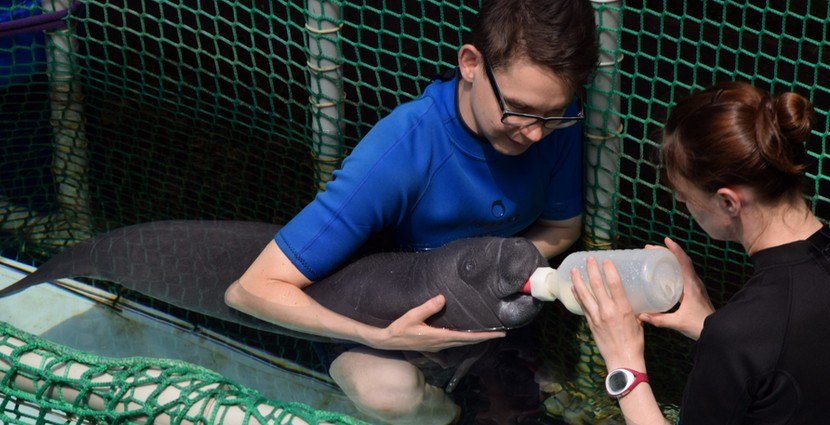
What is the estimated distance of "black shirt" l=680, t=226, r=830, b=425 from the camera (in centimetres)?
185

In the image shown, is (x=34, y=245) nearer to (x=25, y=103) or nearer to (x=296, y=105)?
(x=25, y=103)

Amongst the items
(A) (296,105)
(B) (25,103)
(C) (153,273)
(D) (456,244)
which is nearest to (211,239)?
(C) (153,273)

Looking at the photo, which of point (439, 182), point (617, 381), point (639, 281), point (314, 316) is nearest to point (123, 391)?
point (314, 316)

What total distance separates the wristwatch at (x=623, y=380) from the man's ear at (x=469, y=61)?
82 centimetres

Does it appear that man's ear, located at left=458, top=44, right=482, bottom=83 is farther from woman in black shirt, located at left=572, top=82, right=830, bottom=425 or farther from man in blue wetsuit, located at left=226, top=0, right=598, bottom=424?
woman in black shirt, located at left=572, top=82, right=830, bottom=425

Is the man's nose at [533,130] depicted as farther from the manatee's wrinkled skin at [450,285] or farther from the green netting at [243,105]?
the green netting at [243,105]

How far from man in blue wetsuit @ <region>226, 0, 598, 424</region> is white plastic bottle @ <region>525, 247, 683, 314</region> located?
0.73 ft

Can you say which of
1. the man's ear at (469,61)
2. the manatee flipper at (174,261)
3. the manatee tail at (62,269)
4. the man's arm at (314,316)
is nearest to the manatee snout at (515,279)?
the man's arm at (314,316)

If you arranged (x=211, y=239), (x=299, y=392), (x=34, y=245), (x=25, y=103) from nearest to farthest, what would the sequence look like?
(x=299, y=392) < (x=211, y=239) < (x=34, y=245) < (x=25, y=103)

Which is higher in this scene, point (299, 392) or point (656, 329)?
point (299, 392)

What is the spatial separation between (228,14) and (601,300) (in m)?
2.19

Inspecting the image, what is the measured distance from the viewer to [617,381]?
7.09 feet

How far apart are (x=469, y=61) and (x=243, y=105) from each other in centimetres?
148

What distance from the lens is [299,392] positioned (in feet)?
9.06
